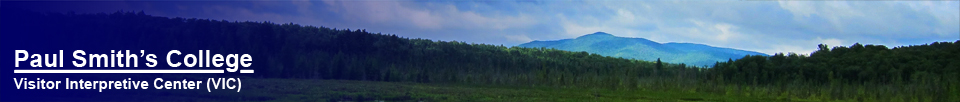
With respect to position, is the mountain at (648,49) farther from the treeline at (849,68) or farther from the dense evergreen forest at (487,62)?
the treeline at (849,68)

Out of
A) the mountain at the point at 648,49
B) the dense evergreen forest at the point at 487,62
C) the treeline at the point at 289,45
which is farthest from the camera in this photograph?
the mountain at the point at 648,49

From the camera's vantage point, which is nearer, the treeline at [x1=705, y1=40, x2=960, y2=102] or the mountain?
the treeline at [x1=705, y1=40, x2=960, y2=102]

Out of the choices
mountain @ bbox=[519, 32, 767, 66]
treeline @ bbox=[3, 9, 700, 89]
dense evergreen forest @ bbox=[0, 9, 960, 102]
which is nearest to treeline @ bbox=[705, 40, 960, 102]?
dense evergreen forest @ bbox=[0, 9, 960, 102]

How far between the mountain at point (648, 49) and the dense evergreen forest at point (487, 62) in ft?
45.7

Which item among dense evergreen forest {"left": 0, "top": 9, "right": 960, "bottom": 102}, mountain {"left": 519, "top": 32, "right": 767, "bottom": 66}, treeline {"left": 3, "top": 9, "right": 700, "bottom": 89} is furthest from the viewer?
mountain {"left": 519, "top": 32, "right": 767, "bottom": 66}

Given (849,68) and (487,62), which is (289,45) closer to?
(487,62)

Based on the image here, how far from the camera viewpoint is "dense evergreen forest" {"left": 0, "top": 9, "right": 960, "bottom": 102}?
31.4m

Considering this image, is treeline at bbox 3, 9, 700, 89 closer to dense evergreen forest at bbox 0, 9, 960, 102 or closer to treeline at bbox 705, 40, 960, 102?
dense evergreen forest at bbox 0, 9, 960, 102

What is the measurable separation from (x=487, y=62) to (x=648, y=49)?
2964 cm

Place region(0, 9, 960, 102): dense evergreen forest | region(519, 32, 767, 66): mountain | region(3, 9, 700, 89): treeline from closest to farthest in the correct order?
region(0, 9, 960, 102): dense evergreen forest, region(3, 9, 700, 89): treeline, region(519, 32, 767, 66): mountain

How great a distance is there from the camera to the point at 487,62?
53.9 m

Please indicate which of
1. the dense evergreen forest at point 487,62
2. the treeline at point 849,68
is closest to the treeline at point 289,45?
the dense evergreen forest at point 487,62

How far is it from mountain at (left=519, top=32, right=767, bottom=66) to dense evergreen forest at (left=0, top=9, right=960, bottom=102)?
13.9 m

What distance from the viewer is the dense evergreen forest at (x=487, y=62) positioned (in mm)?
31406
